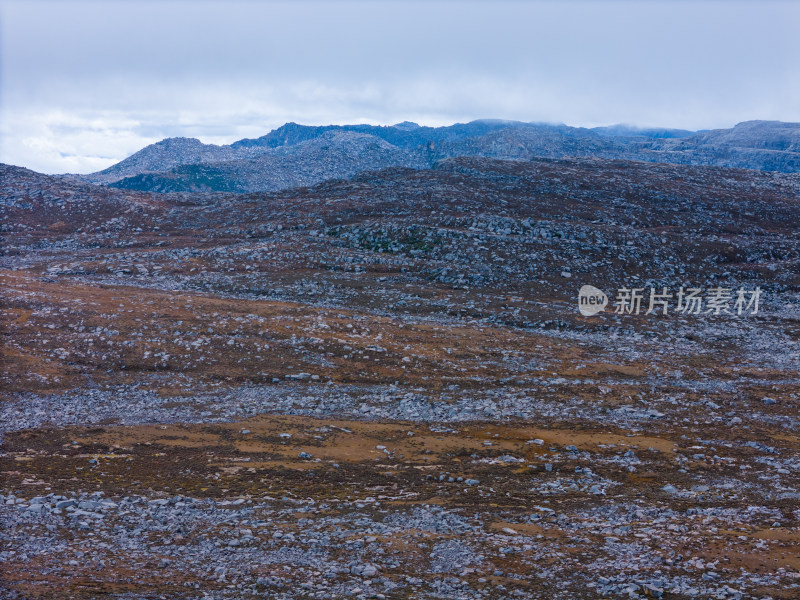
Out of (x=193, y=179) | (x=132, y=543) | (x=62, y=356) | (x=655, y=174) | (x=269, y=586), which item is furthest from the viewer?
(x=193, y=179)

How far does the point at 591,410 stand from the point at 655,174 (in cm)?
9253

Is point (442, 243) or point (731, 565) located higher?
point (442, 243)

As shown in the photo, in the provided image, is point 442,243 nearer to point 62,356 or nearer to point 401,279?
point 401,279

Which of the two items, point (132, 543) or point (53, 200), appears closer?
point (132, 543)

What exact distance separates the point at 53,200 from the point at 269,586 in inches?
3599

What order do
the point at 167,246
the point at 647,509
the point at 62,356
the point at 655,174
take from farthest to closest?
the point at 655,174, the point at 167,246, the point at 62,356, the point at 647,509

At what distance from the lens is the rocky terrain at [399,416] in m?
15.2

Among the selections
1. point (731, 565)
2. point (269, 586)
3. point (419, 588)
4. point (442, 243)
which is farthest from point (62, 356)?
point (442, 243)

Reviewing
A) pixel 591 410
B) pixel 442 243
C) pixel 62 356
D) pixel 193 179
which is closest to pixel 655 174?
pixel 442 243

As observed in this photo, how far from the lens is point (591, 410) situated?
94.3ft

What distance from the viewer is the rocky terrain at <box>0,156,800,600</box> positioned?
1516 centimetres

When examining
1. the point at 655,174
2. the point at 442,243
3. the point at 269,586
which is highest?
the point at 655,174

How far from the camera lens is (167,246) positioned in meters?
68.1

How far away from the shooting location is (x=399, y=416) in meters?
27.6
